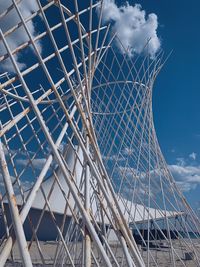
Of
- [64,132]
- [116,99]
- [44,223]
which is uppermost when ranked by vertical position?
[44,223]

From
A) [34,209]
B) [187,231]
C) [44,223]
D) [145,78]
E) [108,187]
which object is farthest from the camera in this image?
[44,223]

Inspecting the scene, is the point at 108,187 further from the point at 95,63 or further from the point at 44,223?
the point at 44,223

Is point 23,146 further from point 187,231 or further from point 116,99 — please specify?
point 187,231

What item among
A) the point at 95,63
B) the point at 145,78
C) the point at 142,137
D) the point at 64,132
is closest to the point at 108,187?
→ the point at 64,132

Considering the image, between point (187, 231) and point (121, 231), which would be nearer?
point (121, 231)

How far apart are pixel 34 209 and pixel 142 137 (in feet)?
58.7

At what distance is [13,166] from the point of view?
14.4ft

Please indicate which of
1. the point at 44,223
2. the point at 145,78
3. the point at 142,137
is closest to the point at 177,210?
the point at 142,137

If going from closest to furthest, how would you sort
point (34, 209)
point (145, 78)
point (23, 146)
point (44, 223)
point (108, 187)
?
1. point (108, 187)
2. point (23, 146)
3. point (145, 78)
4. point (34, 209)
5. point (44, 223)

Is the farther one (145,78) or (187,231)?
(145,78)

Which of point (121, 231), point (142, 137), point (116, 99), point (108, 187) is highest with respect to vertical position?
point (116, 99)

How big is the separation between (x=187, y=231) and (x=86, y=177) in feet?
11.3

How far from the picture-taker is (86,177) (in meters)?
3.39

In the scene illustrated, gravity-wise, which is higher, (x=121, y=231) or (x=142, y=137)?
(x=142, y=137)
